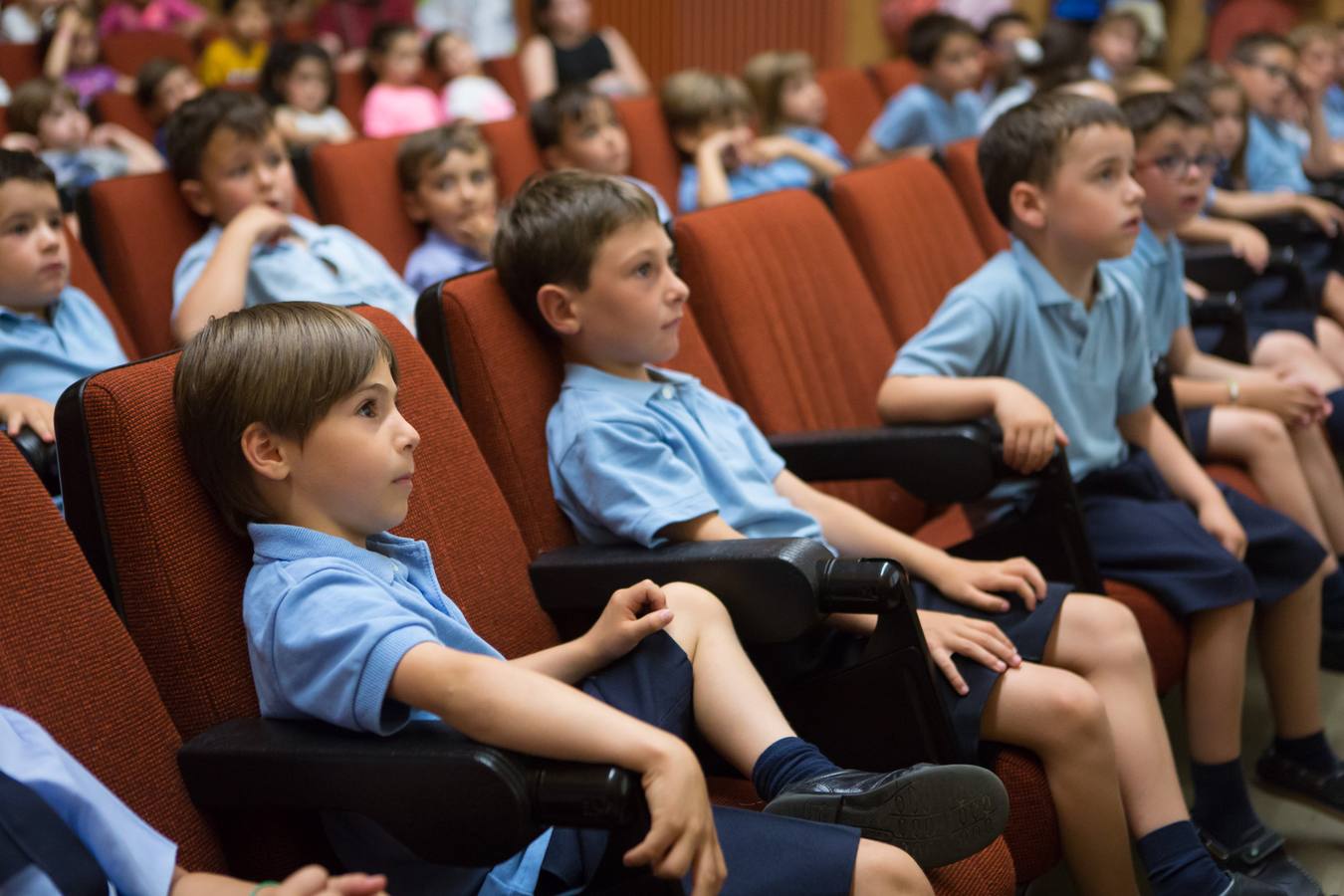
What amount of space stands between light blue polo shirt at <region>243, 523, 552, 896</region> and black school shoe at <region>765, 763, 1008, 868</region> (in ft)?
0.81

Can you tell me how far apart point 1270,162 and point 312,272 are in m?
2.69

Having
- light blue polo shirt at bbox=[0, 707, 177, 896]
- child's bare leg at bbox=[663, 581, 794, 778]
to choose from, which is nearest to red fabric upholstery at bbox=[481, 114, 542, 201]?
child's bare leg at bbox=[663, 581, 794, 778]

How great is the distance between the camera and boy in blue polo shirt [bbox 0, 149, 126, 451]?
170 cm

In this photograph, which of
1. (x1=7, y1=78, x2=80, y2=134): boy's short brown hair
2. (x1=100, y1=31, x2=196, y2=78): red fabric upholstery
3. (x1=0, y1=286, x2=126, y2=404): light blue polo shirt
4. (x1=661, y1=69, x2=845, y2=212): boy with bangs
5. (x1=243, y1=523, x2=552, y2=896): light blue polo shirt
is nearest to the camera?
(x1=243, y1=523, x2=552, y2=896): light blue polo shirt

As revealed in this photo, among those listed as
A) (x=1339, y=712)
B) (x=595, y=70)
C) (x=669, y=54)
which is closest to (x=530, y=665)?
(x=1339, y=712)

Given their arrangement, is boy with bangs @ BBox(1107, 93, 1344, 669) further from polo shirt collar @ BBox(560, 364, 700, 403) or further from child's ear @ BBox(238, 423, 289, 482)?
child's ear @ BBox(238, 423, 289, 482)

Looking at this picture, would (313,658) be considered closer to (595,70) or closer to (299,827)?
(299,827)

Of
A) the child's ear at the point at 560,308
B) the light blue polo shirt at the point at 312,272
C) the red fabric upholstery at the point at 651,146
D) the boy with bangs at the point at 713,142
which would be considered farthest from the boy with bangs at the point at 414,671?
the red fabric upholstery at the point at 651,146

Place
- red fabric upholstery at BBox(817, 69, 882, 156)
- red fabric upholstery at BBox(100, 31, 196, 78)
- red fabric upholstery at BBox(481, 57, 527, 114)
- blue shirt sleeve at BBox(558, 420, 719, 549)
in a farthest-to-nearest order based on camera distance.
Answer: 1. red fabric upholstery at BBox(481, 57, 527, 114)
2. red fabric upholstery at BBox(100, 31, 196, 78)
3. red fabric upholstery at BBox(817, 69, 882, 156)
4. blue shirt sleeve at BBox(558, 420, 719, 549)

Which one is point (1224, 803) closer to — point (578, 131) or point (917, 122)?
point (578, 131)

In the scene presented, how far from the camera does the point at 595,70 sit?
481 centimetres

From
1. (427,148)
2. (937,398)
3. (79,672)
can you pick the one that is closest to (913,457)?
(937,398)

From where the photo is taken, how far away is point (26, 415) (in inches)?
58.4

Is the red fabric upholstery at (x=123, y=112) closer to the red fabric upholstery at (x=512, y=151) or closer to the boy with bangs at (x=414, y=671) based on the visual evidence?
the red fabric upholstery at (x=512, y=151)
